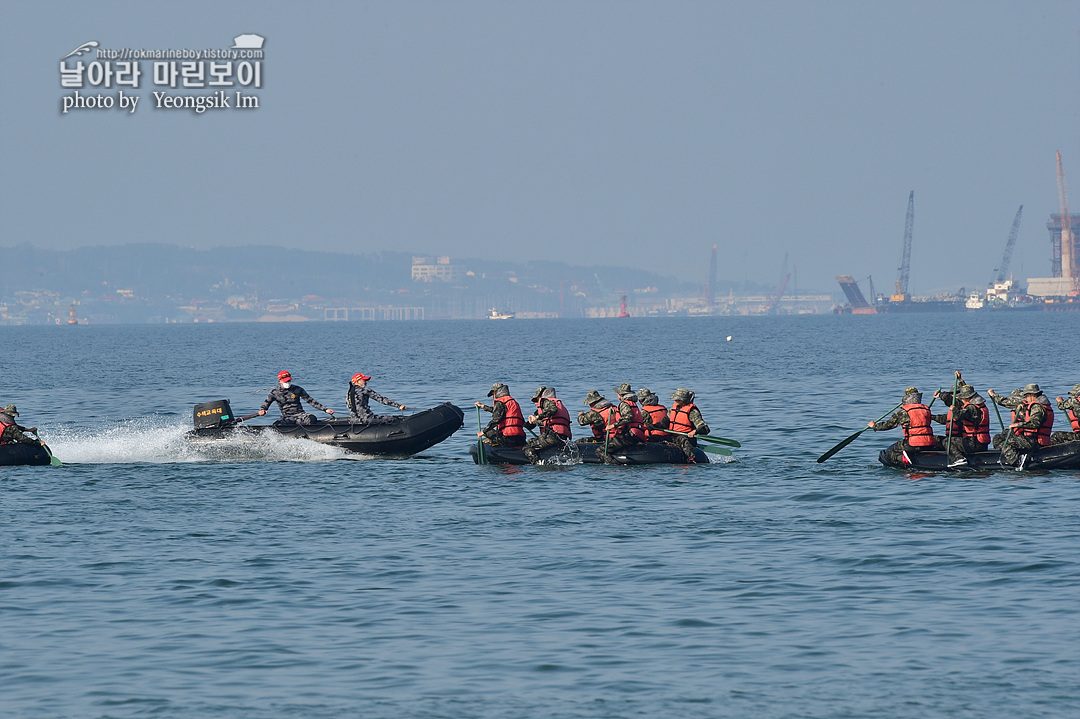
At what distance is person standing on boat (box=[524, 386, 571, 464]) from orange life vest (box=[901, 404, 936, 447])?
6912mm

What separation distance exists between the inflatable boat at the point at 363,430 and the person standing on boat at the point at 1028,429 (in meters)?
11.6

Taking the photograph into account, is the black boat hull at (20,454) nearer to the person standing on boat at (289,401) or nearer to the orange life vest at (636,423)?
the person standing on boat at (289,401)

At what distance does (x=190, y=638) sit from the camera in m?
14.2

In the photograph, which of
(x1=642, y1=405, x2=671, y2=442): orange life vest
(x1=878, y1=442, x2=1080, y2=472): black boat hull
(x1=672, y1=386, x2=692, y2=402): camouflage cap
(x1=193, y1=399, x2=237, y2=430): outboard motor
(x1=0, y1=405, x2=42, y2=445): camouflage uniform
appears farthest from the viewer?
(x1=193, y1=399, x2=237, y2=430): outboard motor

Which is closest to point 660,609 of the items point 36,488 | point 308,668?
point 308,668

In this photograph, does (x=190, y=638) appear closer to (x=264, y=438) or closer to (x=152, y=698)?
(x=152, y=698)

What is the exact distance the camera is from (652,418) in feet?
86.3

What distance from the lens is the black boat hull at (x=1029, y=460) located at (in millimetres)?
23562

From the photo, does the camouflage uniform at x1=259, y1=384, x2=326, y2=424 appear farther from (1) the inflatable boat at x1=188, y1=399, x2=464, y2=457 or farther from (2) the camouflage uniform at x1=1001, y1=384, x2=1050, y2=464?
(2) the camouflage uniform at x1=1001, y1=384, x2=1050, y2=464

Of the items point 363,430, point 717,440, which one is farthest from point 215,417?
point 717,440

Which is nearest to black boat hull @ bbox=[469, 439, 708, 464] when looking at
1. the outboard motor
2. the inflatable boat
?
the inflatable boat

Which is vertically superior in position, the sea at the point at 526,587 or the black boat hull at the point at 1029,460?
the black boat hull at the point at 1029,460

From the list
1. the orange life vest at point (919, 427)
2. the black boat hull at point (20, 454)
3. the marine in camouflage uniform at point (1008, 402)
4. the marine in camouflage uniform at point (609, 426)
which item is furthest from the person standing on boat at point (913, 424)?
the black boat hull at point (20, 454)

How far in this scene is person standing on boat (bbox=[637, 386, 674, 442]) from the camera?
26172 mm
